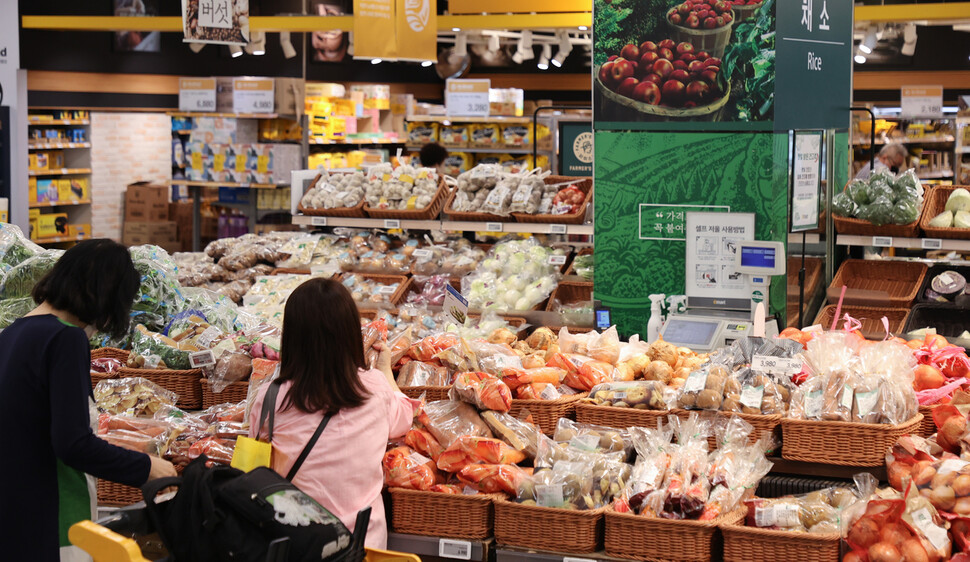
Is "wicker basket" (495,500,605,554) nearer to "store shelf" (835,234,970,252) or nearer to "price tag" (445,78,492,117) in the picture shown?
"store shelf" (835,234,970,252)

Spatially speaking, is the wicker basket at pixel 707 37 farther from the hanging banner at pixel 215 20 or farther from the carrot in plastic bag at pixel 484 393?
the hanging banner at pixel 215 20

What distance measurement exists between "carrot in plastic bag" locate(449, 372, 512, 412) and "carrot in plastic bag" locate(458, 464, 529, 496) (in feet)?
0.89

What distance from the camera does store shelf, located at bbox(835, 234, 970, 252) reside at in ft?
18.5

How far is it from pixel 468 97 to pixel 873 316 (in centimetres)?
759

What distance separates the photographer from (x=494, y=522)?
306cm

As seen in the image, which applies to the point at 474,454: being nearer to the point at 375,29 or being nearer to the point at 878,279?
the point at 878,279

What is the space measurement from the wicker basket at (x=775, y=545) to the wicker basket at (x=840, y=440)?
471 millimetres

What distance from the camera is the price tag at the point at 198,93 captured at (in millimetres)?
12414

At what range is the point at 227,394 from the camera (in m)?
3.96

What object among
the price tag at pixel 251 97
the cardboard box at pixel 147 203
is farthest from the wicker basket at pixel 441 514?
the cardboard box at pixel 147 203

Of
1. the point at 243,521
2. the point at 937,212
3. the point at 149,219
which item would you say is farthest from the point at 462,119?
the point at 243,521

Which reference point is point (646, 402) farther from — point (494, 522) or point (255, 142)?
point (255, 142)

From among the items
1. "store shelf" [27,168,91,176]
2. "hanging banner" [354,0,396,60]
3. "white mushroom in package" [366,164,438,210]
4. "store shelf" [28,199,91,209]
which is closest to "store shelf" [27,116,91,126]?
"store shelf" [27,168,91,176]

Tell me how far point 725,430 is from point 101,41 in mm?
12019
